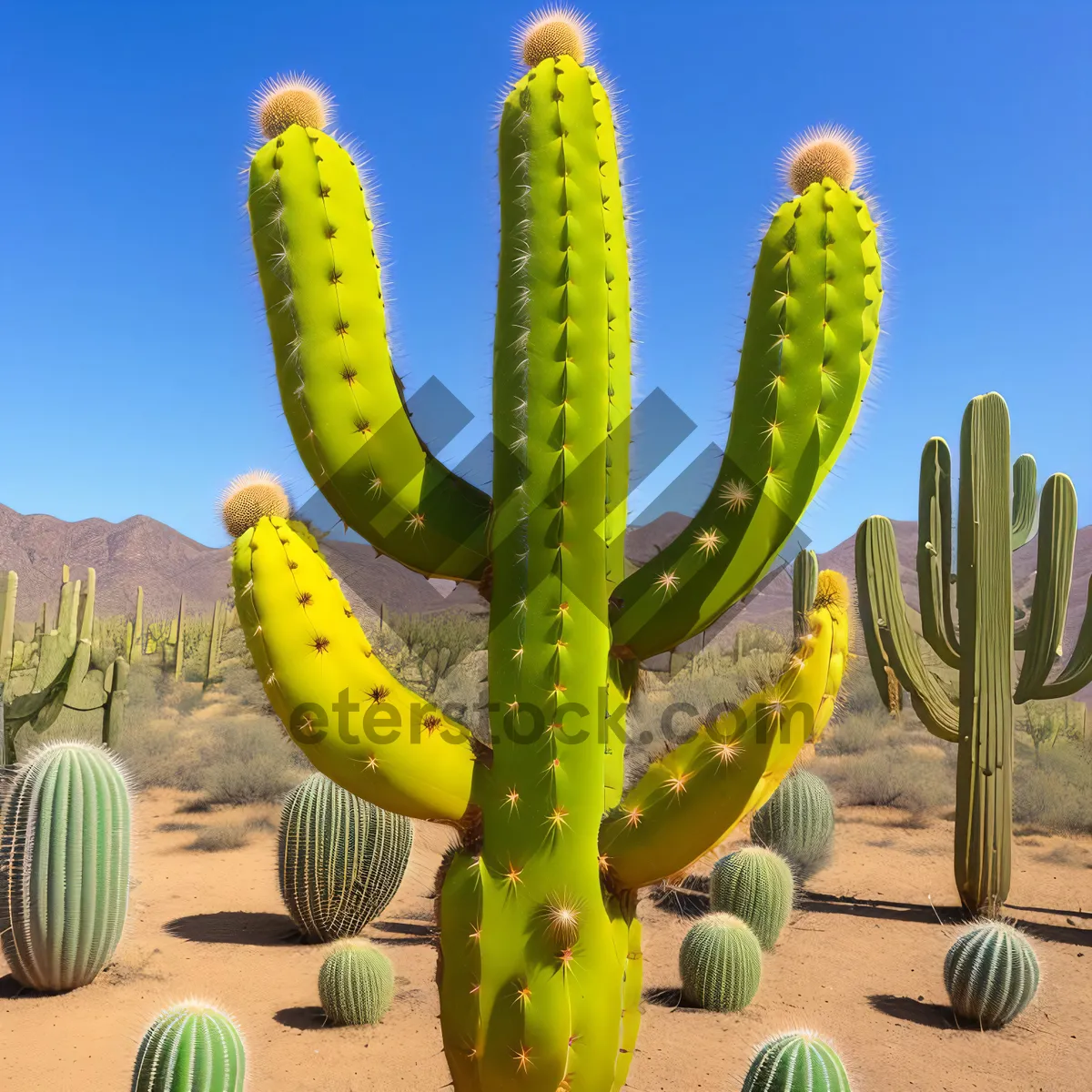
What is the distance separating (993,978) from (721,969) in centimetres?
158

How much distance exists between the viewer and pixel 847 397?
268cm

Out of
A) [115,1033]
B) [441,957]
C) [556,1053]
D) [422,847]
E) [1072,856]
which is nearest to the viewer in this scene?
[556,1053]

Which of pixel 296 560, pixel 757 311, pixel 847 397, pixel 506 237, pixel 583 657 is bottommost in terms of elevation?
pixel 583 657

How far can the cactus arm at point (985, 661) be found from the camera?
8.01 m

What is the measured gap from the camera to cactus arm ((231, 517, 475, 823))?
2.58 m

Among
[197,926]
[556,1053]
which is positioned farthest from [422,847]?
[556,1053]

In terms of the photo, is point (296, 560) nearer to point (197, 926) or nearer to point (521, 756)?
point (521, 756)

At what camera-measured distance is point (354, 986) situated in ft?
18.6

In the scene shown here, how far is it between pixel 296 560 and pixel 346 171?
45.1 inches

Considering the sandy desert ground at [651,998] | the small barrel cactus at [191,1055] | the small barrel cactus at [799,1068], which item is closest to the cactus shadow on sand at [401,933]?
the sandy desert ground at [651,998]

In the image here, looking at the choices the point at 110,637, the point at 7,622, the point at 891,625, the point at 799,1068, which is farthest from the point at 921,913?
the point at 110,637

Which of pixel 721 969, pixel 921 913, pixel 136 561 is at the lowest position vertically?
pixel 921 913

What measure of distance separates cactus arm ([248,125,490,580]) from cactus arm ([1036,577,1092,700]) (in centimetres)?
813

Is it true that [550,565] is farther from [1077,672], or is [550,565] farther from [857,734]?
[857,734]
